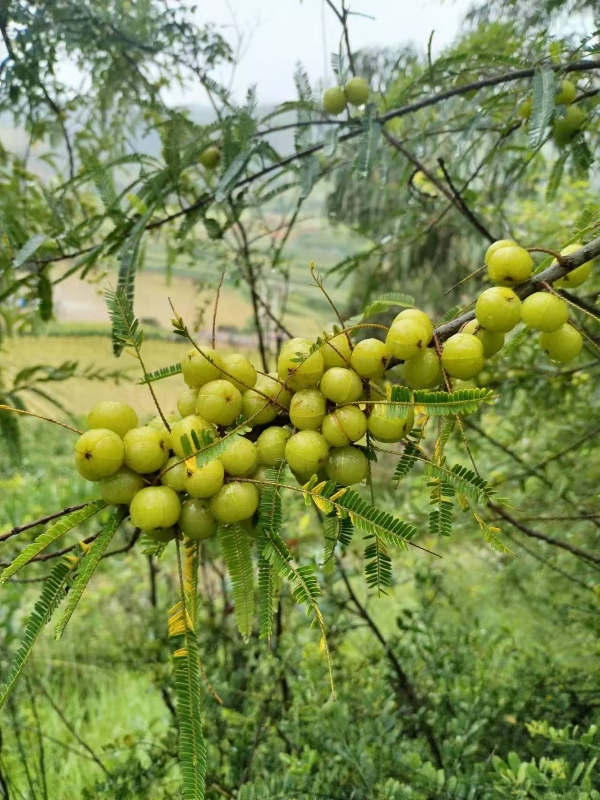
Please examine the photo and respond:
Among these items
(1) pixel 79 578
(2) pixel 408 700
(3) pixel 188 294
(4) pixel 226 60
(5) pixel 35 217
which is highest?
(3) pixel 188 294

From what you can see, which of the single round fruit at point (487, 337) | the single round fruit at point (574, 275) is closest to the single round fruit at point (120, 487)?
the single round fruit at point (487, 337)

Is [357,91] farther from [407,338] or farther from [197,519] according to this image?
[197,519]

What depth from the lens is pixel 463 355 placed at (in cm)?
58

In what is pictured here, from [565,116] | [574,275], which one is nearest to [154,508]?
[574,275]

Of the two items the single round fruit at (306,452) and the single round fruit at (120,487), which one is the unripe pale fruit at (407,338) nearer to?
the single round fruit at (306,452)

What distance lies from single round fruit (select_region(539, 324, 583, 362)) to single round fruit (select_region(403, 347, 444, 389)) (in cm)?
14

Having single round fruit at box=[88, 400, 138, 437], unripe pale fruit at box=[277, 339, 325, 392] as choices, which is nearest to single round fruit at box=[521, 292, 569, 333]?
unripe pale fruit at box=[277, 339, 325, 392]

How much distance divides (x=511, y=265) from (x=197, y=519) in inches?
17.6

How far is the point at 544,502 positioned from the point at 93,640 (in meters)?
2.57

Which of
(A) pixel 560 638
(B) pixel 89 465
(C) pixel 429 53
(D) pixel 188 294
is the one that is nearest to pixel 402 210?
(C) pixel 429 53

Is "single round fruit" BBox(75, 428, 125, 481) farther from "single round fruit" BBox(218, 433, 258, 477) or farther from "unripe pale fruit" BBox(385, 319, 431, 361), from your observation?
"unripe pale fruit" BBox(385, 319, 431, 361)

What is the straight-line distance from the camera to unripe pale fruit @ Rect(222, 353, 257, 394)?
0.64 metres

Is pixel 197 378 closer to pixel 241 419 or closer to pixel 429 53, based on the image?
pixel 241 419

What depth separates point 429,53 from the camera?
1.03m
